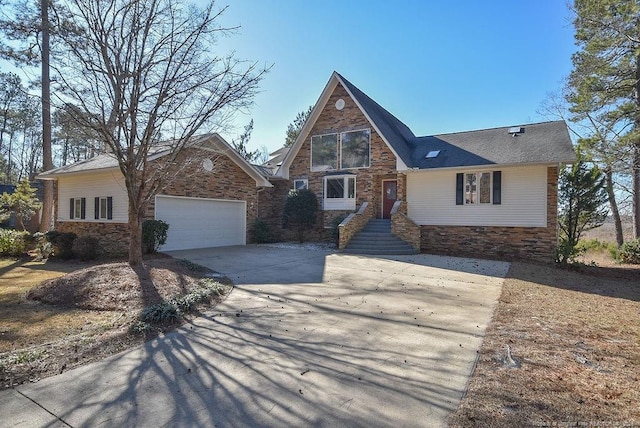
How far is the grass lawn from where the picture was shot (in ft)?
12.9

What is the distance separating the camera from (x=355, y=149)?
1759 cm

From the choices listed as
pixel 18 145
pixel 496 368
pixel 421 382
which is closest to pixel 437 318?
pixel 496 368

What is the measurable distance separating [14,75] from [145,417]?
63.0ft

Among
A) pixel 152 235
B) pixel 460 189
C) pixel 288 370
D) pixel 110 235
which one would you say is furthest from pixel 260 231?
pixel 288 370

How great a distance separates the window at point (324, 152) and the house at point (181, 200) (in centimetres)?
301

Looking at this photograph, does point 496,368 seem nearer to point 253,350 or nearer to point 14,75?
point 253,350

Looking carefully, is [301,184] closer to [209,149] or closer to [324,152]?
[324,152]

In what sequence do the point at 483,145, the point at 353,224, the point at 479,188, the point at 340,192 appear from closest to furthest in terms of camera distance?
the point at 479,188, the point at 353,224, the point at 483,145, the point at 340,192

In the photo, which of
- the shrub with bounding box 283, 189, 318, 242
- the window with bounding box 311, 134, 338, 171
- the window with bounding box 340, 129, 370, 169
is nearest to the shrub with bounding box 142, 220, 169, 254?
the shrub with bounding box 283, 189, 318, 242

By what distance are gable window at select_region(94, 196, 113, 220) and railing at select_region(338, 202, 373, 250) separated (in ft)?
29.5

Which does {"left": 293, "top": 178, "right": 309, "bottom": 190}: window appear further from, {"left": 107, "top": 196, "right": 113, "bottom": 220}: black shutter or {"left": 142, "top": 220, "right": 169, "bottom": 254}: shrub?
{"left": 107, "top": 196, "right": 113, "bottom": 220}: black shutter

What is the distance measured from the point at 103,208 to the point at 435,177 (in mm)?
13839

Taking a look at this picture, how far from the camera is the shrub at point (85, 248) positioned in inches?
467

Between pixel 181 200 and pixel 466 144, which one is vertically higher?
pixel 466 144
